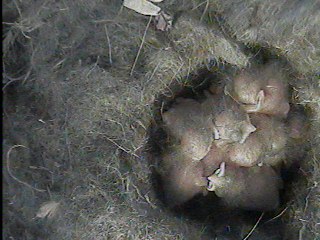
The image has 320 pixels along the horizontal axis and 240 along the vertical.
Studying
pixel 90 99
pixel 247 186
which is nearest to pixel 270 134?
pixel 247 186

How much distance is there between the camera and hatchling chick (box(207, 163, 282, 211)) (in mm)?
1421

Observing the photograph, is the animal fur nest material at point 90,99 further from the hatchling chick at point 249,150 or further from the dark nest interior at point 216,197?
the hatchling chick at point 249,150

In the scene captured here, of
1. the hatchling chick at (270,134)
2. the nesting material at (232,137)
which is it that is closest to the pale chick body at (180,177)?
the nesting material at (232,137)

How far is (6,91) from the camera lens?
1367mm

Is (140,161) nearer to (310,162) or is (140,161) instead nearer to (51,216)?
(51,216)

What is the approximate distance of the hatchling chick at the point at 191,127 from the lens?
4.51ft

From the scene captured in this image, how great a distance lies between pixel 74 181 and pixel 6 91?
0.81 ft

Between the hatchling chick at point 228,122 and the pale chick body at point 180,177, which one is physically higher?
the hatchling chick at point 228,122

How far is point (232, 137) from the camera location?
1.38 meters

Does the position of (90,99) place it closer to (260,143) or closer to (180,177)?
(180,177)

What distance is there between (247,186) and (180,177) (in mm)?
159

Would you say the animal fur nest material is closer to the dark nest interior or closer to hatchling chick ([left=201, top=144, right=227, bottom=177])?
the dark nest interior

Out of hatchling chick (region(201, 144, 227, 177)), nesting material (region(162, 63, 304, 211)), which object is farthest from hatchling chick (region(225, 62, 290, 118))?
hatchling chick (region(201, 144, 227, 177))

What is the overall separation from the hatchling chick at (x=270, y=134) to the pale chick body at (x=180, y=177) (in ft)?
0.50
